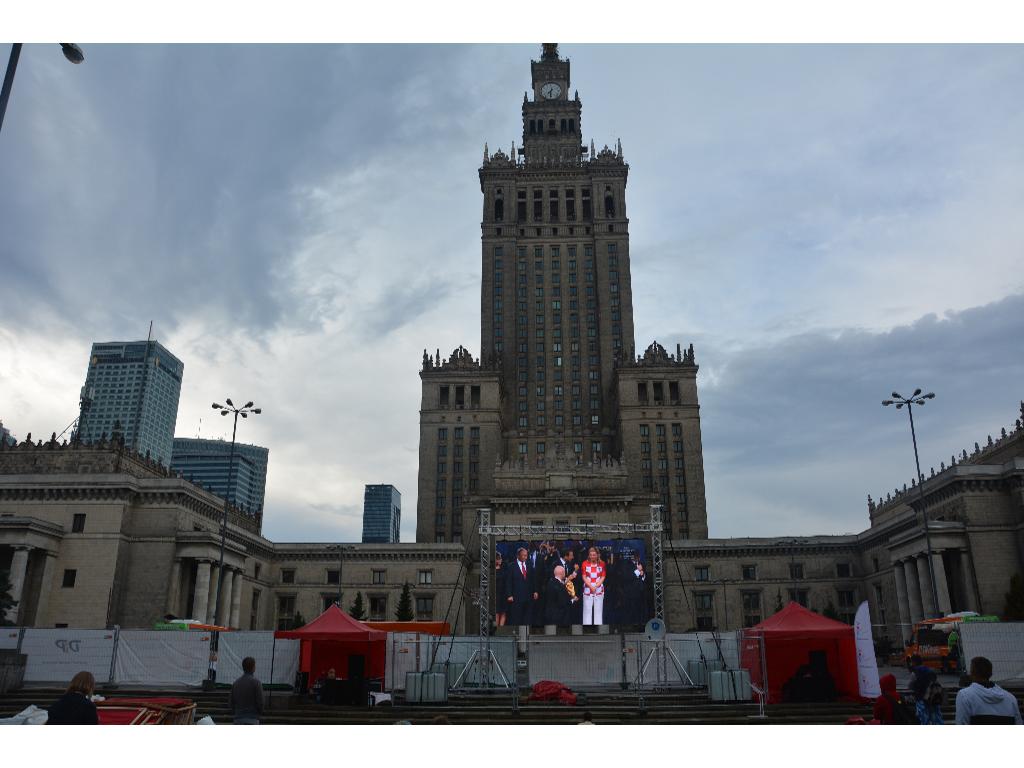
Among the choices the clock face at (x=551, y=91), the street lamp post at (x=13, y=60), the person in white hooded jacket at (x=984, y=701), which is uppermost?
the clock face at (x=551, y=91)

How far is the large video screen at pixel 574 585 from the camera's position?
49.1m

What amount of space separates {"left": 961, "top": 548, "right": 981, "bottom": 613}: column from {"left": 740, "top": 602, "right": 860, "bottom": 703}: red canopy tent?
125 ft

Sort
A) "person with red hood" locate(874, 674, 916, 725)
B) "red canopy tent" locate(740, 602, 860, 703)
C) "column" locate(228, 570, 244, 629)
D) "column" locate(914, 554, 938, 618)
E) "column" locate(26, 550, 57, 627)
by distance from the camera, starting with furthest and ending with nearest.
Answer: "column" locate(228, 570, 244, 629), "column" locate(914, 554, 938, 618), "column" locate(26, 550, 57, 627), "red canopy tent" locate(740, 602, 860, 703), "person with red hood" locate(874, 674, 916, 725)

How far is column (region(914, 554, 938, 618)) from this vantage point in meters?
→ 57.8

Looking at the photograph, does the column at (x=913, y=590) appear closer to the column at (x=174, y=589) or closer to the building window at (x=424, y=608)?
the building window at (x=424, y=608)

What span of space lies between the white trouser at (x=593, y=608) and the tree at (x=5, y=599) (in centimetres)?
3732

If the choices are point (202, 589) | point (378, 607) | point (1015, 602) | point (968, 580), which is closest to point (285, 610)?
point (378, 607)

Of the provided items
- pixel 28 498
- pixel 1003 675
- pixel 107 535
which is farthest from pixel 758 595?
pixel 28 498

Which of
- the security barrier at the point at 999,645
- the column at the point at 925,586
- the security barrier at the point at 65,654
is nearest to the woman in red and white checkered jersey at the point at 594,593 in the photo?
the security barrier at the point at 999,645

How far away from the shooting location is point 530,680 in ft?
96.0

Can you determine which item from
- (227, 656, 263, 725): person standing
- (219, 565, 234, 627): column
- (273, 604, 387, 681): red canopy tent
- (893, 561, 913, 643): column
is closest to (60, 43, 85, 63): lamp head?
(227, 656, 263, 725): person standing

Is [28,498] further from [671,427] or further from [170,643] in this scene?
[671,427]

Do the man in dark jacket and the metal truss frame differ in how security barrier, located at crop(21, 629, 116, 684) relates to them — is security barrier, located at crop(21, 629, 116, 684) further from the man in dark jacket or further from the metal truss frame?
the man in dark jacket

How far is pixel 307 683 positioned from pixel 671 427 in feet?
252
